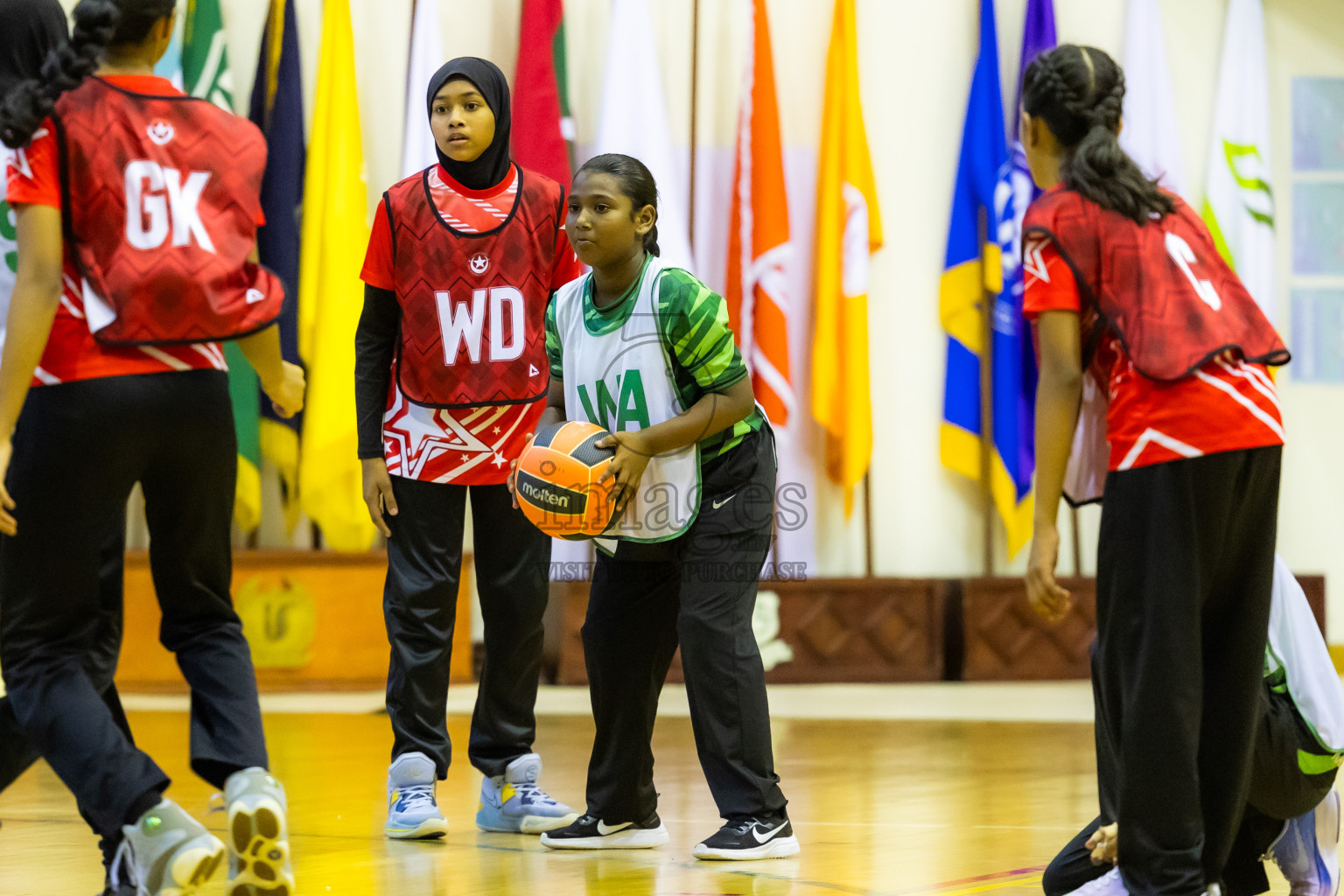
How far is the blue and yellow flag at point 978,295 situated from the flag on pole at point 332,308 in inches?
92.2

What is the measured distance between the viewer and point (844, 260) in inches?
237

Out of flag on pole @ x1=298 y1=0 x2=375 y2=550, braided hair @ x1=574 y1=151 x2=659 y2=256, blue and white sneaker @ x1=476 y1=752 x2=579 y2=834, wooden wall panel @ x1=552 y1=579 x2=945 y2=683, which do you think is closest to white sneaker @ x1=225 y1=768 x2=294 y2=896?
blue and white sneaker @ x1=476 y1=752 x2=579 y2=834

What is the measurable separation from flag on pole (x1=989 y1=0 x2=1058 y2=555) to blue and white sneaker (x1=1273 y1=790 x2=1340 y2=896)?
3.71 meters

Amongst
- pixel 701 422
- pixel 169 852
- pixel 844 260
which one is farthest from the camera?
pixel 844 260

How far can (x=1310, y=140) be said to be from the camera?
6371 mm

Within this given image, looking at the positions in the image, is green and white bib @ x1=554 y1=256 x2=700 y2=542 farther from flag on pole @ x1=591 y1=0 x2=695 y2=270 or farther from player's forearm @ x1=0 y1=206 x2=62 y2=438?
flag on pole @ x1=591 y1=0 x2=695 y2=270

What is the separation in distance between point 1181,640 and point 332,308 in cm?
412

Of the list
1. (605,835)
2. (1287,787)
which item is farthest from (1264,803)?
(605,835)

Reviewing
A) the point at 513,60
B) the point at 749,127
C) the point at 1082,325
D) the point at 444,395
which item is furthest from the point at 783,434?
the point at 1082,325

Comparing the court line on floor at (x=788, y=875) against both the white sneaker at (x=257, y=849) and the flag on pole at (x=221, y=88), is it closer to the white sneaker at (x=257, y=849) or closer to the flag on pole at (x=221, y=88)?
the white sneaker at (x=257, y=849)

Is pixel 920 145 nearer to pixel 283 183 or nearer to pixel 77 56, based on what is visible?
pixel 283 183

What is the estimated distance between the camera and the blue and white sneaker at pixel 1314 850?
2305mm

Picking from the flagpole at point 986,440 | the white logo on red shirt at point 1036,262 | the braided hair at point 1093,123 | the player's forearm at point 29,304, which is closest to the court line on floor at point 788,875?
the white logo on red shirt at point 1036,262

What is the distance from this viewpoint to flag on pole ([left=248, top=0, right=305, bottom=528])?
218 inches
